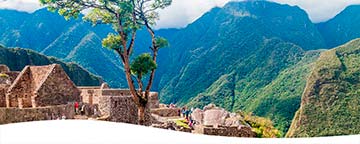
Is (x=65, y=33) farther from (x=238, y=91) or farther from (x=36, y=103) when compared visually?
(x=36, y=103)

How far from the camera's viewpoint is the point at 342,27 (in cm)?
15100

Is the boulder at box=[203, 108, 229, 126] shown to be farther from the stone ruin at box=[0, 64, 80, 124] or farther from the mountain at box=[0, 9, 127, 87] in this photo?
the mountain at box=[0, 9, 127, 87]

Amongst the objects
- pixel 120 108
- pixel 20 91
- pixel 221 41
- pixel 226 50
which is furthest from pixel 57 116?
pixel 221 41

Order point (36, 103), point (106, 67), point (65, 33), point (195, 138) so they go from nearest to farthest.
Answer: point (195, 138)
point (36, 103)
point (106, 67)
point (65, 33)

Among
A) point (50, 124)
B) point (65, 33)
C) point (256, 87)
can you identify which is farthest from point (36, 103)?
point (256, 87)

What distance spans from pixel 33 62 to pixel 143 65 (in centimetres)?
5643

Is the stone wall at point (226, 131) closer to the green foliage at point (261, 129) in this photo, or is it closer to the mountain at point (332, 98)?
the green foliage at point (261, 129)

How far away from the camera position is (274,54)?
106250 mm

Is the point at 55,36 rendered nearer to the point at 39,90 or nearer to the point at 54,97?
the point at 54,97

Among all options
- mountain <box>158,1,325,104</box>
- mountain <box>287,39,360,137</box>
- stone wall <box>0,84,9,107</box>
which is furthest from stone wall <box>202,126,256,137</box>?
mountain <box>158,1,325,104</box>

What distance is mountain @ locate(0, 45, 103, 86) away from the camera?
62350mm

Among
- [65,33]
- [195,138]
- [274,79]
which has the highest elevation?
[65,33]

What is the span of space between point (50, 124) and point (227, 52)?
114598mm

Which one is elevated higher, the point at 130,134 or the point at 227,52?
the point at 227,52
